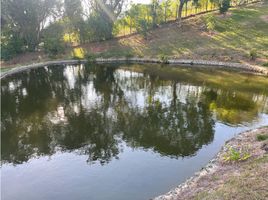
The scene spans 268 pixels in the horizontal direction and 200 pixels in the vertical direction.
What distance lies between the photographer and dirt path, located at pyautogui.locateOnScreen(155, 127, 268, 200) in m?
16.9

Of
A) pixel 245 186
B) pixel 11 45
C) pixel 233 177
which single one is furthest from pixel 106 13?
pixel 245 186

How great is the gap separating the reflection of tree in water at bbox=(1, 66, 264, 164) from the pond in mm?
103

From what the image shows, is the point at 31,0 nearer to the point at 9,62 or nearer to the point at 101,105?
the point at 9,62

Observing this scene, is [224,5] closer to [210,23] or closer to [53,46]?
[210,23]

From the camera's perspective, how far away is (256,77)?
57.1 metres

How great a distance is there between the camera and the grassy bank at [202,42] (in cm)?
7312

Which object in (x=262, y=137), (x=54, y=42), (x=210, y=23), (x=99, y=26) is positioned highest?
(x=210, y=23)

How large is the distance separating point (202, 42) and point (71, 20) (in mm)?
39419

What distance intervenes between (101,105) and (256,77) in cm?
3192

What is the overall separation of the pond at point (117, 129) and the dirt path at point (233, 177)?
1.72 meters

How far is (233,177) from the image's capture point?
19328mm

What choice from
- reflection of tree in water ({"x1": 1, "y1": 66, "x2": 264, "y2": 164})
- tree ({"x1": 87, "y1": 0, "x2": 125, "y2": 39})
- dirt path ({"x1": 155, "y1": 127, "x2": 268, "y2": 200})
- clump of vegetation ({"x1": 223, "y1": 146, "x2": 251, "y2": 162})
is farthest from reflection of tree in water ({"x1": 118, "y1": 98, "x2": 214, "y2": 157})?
tree ({"x1": 87, "y1": 0, "x2": 125, "y2": 39})

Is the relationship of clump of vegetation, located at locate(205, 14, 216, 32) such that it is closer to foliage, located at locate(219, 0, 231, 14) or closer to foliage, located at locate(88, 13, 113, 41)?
foliage, located at locate(219, 0, 231, 14)

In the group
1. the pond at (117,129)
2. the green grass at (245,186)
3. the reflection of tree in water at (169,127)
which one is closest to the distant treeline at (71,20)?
the pond at (117,129)
